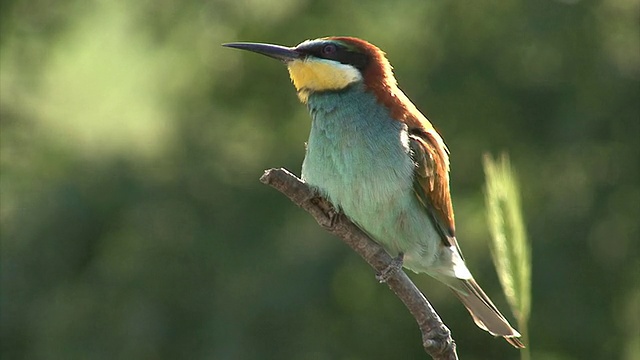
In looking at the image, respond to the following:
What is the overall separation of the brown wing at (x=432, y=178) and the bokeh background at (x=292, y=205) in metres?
1.17

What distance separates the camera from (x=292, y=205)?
4.00 meters

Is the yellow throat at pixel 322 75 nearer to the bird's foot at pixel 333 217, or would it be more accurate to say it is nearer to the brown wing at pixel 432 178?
the brown wing at pixel 432 178

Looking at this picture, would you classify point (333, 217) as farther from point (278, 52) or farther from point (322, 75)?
point (278, 52)

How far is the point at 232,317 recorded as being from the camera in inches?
148

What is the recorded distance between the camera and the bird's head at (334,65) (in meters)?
2.60

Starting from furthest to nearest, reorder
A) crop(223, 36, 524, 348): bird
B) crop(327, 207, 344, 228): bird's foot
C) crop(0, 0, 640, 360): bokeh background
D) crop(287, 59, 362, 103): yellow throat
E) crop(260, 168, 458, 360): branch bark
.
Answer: crop(0, 0, 640, 360): bokeh background
crop(287, 59, 362, 103): yellow throat
crop(223, 36, 524, 348): bird
crop(327, 207, 344, 228): bird's foot
crop(260, 168, 458, 360): branch bark

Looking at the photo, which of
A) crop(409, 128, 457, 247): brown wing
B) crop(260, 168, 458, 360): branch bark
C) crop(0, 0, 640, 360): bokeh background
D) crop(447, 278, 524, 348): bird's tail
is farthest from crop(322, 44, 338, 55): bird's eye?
crop(0, 0, 640, 360): bokeh background

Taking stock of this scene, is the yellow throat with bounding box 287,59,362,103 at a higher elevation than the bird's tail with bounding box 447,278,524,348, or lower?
higher

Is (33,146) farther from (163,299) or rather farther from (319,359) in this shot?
(319,359)

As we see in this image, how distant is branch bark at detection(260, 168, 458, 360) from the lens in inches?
65.1

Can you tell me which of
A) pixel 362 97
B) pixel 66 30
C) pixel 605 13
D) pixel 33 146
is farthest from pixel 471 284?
pixel 66 30

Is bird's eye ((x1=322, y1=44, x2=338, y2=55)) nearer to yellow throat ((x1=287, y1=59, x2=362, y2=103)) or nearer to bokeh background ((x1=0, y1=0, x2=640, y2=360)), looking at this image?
yellow throat ((x1=287, y1=59, x2=362, y2=103))

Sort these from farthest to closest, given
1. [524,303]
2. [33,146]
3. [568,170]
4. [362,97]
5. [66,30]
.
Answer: [66,30]
[33,146]
[568,170]
[362,97]
[524,303]

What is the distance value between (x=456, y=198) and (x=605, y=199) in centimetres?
55
